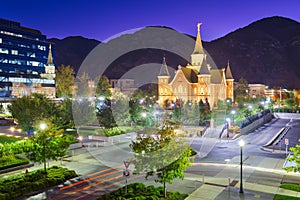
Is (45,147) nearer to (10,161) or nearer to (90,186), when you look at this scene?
(90,186)

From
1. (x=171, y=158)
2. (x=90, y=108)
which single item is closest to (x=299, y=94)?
(x=90, y=108)

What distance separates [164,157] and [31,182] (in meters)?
10.1

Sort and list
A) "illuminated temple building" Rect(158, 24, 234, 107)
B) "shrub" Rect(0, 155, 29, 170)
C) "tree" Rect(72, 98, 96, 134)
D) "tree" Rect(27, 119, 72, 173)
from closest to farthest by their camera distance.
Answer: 1. "tree" Rect(27, 119, 72, 173)
2. "shrub" Rect(0, 155, 29, 170)
3. "tree" Rect(72, 98, 96, 134)
4. "illuminated temple building" Rect(158, 24, 234, 107)

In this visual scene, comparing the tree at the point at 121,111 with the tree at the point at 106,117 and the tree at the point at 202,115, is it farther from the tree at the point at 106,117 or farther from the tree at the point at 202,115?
the tree at the point at 202,115

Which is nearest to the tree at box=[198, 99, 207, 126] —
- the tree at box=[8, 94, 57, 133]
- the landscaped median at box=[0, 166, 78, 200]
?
the tree at box=[8, 94, 57, 133]

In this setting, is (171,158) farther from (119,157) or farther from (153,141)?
(119,157)

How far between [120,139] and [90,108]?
8.95 metres

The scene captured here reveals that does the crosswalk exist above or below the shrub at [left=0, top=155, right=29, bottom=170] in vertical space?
below

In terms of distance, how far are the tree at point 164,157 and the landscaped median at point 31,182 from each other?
25.3 feet

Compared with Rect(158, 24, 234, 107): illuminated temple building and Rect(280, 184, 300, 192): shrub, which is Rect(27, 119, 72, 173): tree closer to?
Rect(280, 184, 300, 192): shrub

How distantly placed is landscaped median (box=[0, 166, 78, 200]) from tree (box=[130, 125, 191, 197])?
7714 millimetres

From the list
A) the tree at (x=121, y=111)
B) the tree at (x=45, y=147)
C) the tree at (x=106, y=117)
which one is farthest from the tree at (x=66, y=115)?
the tree at (x=45, y=147)

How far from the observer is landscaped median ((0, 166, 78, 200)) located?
1911 cm

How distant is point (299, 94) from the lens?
117875 millimetres
